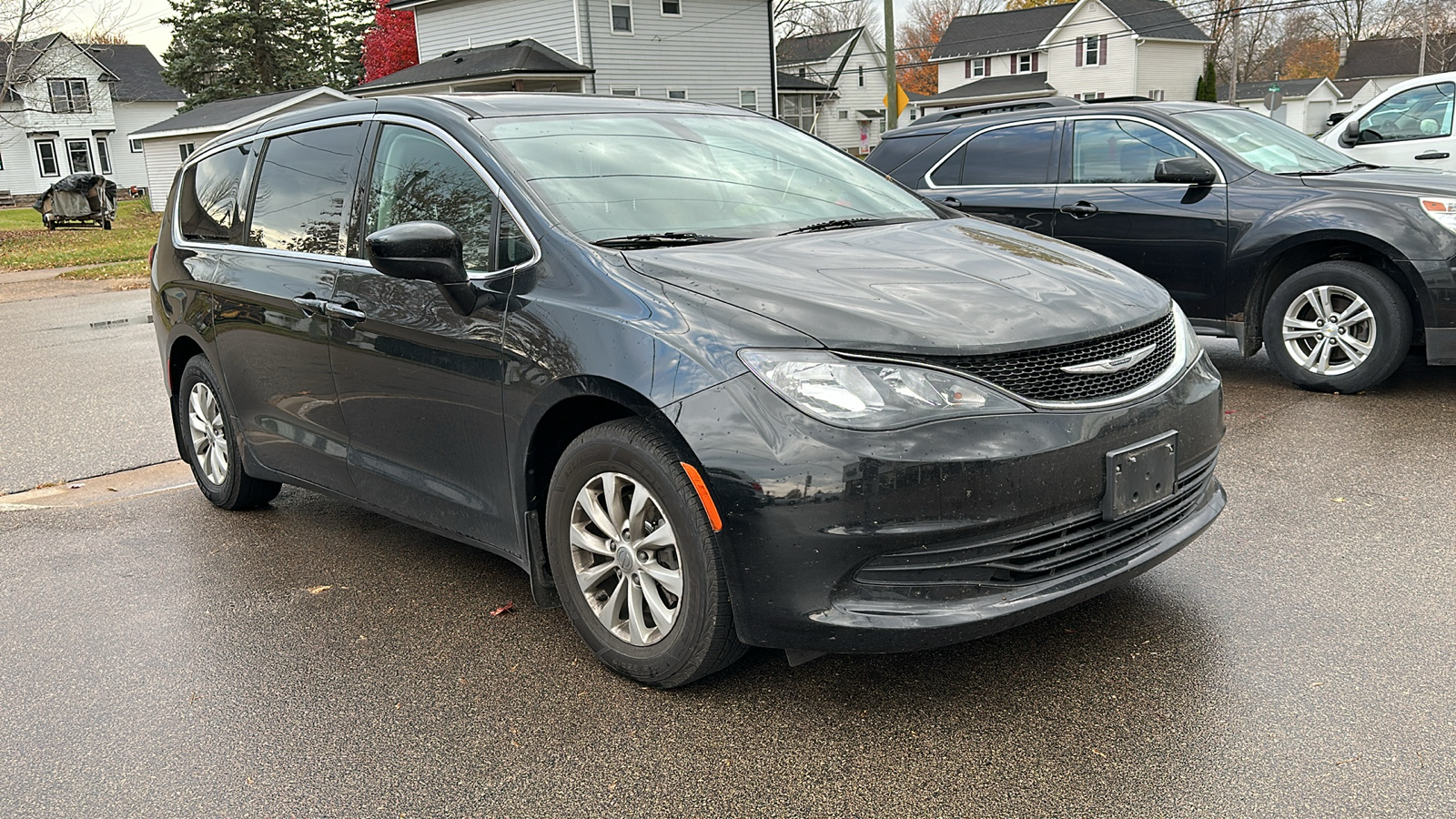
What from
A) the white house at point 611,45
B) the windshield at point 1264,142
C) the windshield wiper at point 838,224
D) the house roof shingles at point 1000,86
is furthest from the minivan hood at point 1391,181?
the house roof shingles at point 1000,86

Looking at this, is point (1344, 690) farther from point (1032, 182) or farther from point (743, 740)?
point (1032, 182)

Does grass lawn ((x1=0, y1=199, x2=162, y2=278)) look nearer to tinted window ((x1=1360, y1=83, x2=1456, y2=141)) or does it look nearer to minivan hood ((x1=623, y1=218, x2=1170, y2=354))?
tinted window ((x1=1360, y1=83, x2=1456, y2=141))

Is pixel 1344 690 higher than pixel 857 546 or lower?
lower

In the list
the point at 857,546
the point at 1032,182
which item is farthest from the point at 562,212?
the point at 1032,182

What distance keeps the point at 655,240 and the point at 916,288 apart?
0.84 meters

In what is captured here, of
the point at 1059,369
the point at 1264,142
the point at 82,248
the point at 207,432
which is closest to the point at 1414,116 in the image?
the point at 1264,142

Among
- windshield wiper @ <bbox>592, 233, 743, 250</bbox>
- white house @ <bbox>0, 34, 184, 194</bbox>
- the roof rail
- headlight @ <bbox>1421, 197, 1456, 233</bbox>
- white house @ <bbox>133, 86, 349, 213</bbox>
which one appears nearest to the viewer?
windshield wiper @ <bbox>592, 233, 743, 250</bbox>

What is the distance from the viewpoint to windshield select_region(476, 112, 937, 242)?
3812 millimetres

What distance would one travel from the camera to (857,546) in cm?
296

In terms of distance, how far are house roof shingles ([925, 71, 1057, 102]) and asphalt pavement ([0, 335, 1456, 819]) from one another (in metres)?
60.6

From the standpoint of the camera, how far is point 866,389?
2996 mm

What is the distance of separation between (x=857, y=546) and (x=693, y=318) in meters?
0.75

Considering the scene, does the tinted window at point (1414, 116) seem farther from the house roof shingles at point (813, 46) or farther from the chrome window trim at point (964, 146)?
the house roof shingles at point (813, 46)

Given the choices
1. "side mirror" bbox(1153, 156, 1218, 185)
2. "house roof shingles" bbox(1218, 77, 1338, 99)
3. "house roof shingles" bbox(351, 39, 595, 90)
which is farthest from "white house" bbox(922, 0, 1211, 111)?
"side mirror" bbox(1153, 156, 1218, 185)
